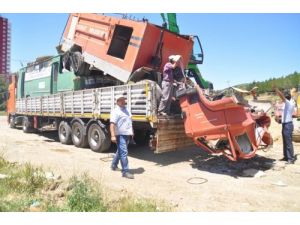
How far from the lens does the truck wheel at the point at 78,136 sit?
9.01 meters

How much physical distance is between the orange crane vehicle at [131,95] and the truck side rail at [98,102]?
0.8 inches

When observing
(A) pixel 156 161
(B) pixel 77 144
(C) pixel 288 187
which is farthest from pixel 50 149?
(C) pixel 288 187

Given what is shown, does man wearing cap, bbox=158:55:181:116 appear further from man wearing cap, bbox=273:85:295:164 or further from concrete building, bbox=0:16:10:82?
concrete building, bbox=0:16:10:82

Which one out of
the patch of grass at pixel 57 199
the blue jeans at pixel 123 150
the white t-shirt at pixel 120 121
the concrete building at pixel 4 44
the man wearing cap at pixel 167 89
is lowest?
the patch of grass at pixel 57 199

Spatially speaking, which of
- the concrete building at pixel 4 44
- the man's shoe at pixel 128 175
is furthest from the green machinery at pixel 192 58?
the concrete building at pixel 4 44

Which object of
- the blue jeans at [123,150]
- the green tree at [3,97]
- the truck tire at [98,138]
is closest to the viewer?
the blue jeans at [123,150]

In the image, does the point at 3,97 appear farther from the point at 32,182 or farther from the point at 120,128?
the point at 32,182

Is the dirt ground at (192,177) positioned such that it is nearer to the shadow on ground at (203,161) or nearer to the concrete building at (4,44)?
the shadow on ground at (203,161)

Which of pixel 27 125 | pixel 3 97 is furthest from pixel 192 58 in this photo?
pixel 3 97

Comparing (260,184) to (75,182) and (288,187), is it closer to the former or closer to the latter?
(288,187)

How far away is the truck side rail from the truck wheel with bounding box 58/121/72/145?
31 cm

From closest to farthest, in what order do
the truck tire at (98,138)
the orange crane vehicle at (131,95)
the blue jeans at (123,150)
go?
1. the blue jeans at (123,150)
2. the orange crane vehicle at (131,95)
3. the truck tire at (98,138)

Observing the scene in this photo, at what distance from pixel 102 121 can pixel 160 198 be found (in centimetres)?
403

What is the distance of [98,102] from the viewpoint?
836cm
